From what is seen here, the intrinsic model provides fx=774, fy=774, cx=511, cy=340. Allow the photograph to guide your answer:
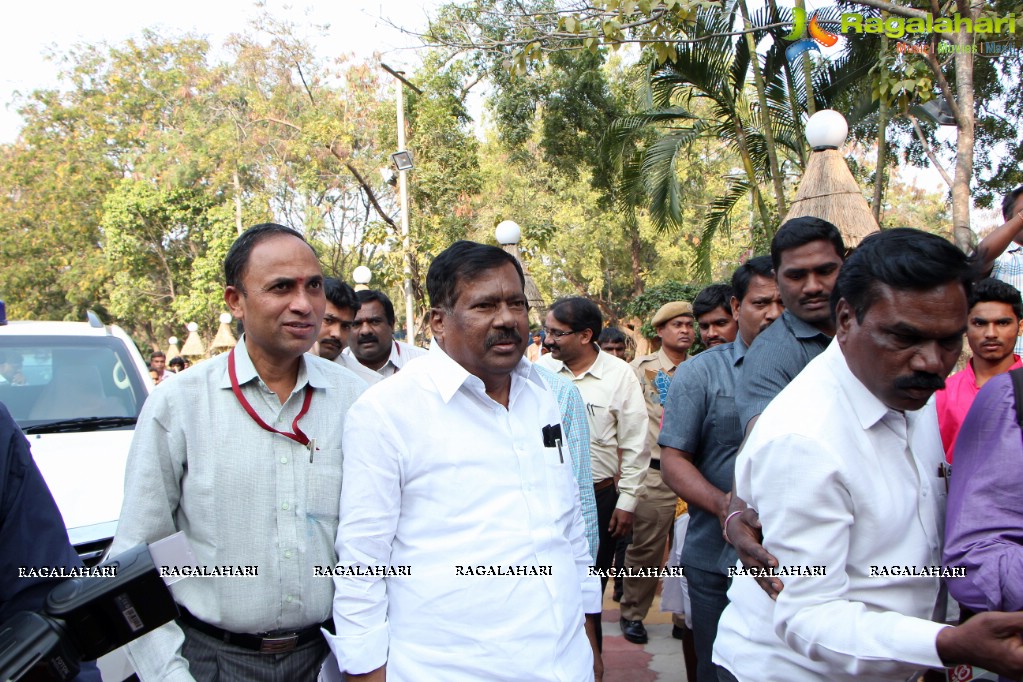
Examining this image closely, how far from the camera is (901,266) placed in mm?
1675

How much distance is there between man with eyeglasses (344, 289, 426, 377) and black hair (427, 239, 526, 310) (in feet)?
8.24

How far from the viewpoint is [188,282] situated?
3031 cm

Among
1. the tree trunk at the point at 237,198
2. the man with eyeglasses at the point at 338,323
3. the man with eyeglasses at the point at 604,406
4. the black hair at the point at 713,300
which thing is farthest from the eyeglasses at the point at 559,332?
the tree trunk at the point at 237,198

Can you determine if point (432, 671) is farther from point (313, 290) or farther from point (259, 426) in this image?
point (313, 290)

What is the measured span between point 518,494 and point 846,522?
0.90 metres

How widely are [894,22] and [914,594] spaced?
4.91m

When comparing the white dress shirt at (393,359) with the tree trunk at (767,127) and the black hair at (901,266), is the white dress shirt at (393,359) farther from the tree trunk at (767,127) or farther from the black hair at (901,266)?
the tree trunk at (767,127)

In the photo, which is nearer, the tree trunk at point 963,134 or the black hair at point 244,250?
the black hair at point 244,250

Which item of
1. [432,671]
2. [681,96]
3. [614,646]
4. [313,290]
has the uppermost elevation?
[681,96]

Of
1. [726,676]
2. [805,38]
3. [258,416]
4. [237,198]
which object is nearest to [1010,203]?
[726,676]

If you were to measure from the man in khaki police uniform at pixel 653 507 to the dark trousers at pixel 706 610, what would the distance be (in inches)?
76.0

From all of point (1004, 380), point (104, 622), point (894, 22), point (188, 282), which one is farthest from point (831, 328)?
point (188, 282)

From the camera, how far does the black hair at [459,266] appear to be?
2.37m

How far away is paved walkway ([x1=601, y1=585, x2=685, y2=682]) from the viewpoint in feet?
15.5
